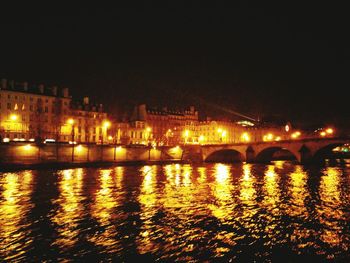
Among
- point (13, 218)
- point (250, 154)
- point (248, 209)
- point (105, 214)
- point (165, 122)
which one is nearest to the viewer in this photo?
point (13, 218)

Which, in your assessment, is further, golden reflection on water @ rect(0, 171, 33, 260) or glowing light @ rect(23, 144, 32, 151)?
glowing light @ rect(23, 144, 32, 151)

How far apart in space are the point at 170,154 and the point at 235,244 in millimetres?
88299

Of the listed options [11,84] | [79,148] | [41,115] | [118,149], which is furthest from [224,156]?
[11,84]

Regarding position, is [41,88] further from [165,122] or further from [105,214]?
[105,214]

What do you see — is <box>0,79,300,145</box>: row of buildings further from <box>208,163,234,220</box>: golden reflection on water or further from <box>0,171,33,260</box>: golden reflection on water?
<box>208,163,234,220</box>: golden reflection on water

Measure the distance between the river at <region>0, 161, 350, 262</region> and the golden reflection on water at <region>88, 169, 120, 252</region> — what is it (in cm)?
5

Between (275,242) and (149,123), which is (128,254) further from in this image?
(149,123)

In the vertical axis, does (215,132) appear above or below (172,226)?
above

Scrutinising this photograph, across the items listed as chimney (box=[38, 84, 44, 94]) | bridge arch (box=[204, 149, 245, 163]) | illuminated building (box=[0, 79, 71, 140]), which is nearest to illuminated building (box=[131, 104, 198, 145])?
bridge arch (box=[204, 149, 245, 163])

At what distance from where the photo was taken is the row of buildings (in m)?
91.9

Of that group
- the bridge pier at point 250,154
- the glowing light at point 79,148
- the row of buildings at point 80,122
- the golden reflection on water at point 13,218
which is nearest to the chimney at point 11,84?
the row of buildings at point 80,122

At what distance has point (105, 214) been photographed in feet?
76.9

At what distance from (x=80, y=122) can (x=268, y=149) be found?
6484 cm

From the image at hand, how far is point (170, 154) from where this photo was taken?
10506cm
